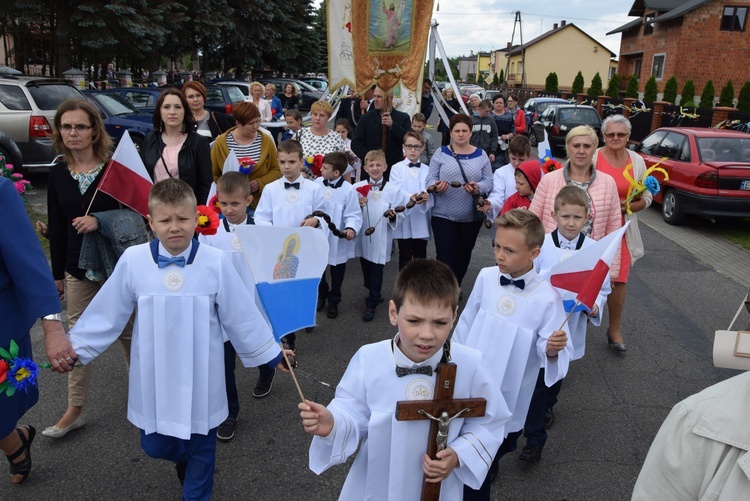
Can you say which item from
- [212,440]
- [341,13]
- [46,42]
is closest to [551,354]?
Answer: [212,440]

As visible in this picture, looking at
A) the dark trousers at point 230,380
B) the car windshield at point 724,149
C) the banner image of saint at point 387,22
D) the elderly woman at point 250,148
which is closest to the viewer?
the dark trousers at point 230,380

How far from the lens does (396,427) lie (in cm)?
214

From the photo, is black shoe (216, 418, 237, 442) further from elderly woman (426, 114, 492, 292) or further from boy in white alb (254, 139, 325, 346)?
elderly woman (426, 114, 492, 292)

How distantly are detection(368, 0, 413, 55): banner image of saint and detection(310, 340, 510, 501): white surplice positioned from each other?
20.7ft

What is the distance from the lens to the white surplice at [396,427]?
2.14 meters

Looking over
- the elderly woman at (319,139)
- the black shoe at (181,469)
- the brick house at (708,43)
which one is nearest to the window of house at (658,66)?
the brick house at (708,43)

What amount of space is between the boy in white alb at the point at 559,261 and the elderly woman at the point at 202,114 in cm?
344

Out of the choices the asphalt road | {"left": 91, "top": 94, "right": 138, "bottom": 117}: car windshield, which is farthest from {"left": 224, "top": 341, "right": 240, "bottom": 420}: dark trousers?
{"left": 91, "top": 94, "right": 138, "bottom": 117}: car windshield

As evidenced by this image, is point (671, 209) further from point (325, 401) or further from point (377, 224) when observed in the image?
point (325, 401)

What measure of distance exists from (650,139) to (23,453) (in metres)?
12.3

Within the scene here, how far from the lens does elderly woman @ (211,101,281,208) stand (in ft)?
18.0

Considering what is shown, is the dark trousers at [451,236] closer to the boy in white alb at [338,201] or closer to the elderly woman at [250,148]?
the boy in white alb at [338,201]

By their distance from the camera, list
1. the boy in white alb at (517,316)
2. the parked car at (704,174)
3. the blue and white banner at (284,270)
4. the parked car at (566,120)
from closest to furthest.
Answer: the blue and white banner at (284,270)
the boy in white alb at (517,316)
the parked car at (704,174)
the parked car at (566,120)

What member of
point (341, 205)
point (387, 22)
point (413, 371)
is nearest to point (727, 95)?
point (387, 22)
